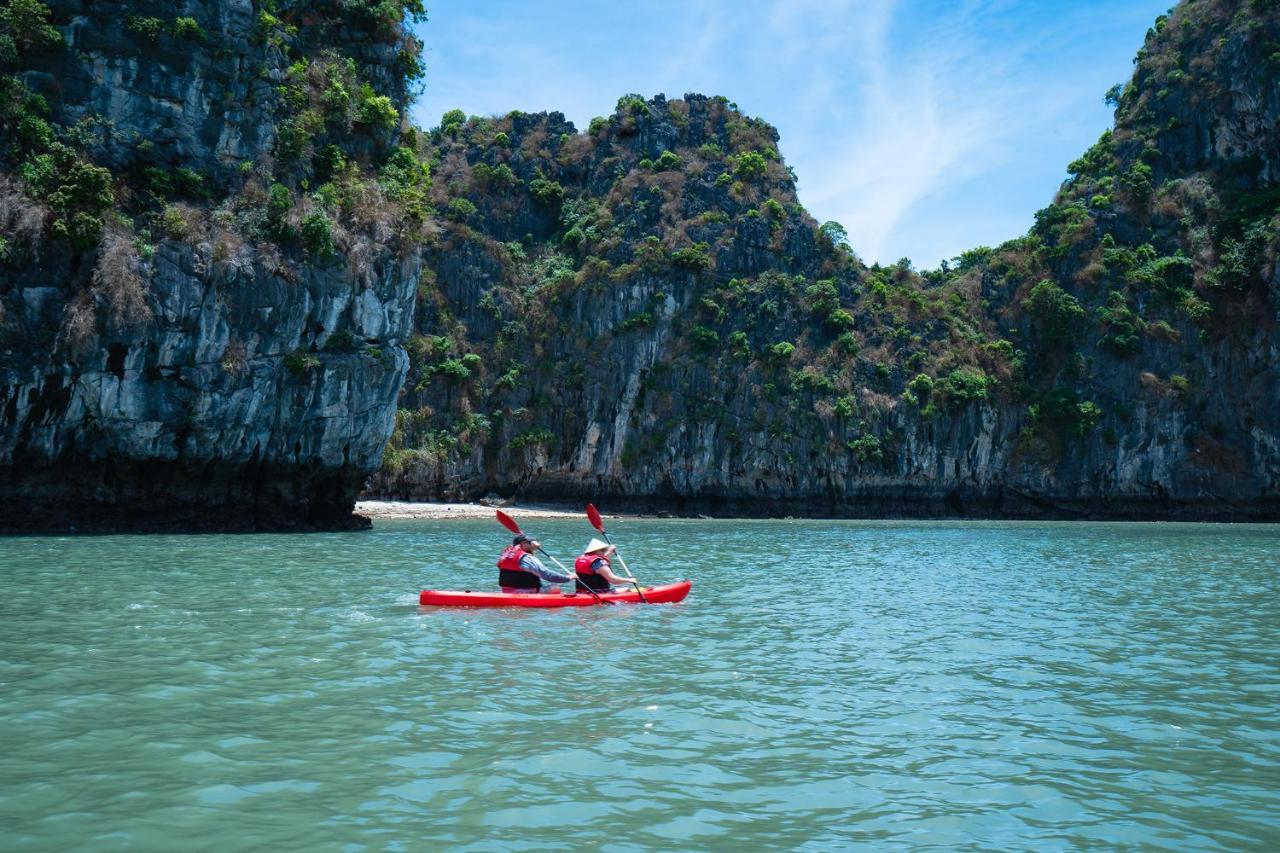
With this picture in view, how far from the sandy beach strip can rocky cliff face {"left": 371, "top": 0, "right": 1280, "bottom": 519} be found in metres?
3.35

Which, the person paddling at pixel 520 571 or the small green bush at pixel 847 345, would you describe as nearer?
the person paddling at pixel 520 571

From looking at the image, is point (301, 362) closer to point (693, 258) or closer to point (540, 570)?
point (540, 570)

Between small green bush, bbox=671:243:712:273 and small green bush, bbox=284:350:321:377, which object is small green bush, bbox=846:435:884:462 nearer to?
small green bush, bbox=671:243:712:273

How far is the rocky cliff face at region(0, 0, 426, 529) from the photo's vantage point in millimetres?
28188

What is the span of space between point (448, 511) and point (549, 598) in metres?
35.9

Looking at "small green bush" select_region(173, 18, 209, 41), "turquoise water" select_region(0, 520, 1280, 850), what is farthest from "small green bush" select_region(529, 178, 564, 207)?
"turquoise water" select_region(0, 520, 1280, 850)

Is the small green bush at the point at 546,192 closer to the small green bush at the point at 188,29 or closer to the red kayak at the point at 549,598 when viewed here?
the small green bush at the point at 188,29

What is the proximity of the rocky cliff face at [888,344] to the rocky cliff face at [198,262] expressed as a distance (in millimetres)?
21409

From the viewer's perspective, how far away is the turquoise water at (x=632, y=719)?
6.25m

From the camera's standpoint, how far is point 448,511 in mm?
50625

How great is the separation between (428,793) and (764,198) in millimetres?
70386

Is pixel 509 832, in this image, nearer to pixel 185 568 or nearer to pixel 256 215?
pixel 185 568

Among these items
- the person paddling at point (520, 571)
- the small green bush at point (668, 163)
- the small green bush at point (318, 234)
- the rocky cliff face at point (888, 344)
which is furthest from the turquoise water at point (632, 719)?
the small green bush at point (668, 163)

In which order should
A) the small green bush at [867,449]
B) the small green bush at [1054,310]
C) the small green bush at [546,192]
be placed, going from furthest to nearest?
1. the small green bush at [546,192]
2. the small green bush at [1054,310]
3. the small green bush at [867,449]
